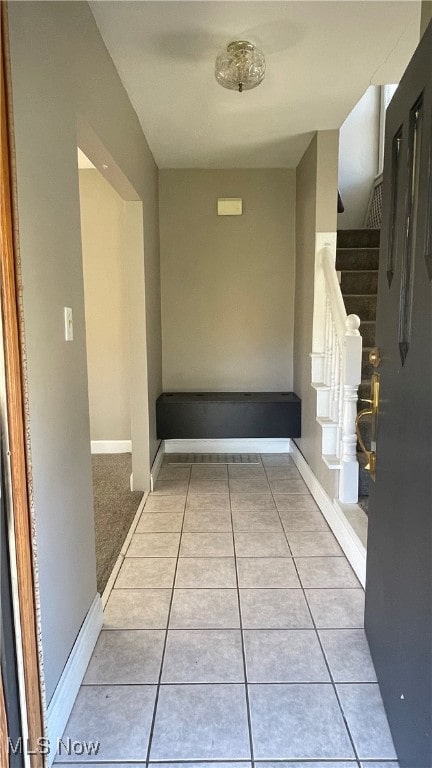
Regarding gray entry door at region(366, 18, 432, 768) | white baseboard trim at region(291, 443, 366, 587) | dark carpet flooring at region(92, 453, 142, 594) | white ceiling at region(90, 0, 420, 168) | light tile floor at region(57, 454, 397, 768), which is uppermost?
white ceiling at region(90, 0, 420, 168)

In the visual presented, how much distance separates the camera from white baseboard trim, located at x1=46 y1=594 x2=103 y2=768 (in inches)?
47.6

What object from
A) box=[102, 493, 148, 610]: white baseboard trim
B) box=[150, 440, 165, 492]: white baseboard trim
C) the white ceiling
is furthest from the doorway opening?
the white ceiling

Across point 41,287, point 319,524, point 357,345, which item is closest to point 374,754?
point 319,524

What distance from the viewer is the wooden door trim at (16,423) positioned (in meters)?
0.88

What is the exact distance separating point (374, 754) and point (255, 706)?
342mm

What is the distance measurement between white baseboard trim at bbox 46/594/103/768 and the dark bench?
6.59ft

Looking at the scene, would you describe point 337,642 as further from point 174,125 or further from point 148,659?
point 174,125

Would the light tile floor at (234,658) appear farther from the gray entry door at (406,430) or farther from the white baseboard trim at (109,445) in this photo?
the white baseboard trim at (109,445)

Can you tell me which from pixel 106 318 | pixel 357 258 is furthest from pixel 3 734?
pixel 357 258

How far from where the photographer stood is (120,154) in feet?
7.07

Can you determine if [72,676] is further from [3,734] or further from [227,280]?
[227,280]

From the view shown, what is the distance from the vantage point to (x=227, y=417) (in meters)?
3.66

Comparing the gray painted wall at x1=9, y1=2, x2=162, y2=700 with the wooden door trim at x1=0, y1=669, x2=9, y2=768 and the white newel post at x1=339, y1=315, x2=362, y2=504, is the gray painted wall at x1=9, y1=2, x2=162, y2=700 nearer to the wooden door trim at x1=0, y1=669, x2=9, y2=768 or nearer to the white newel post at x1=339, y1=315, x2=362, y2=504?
the wooden door trim at x1=0, y1=669, x2=9, y2=768

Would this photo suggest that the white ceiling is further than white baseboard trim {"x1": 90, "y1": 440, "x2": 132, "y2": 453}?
No
